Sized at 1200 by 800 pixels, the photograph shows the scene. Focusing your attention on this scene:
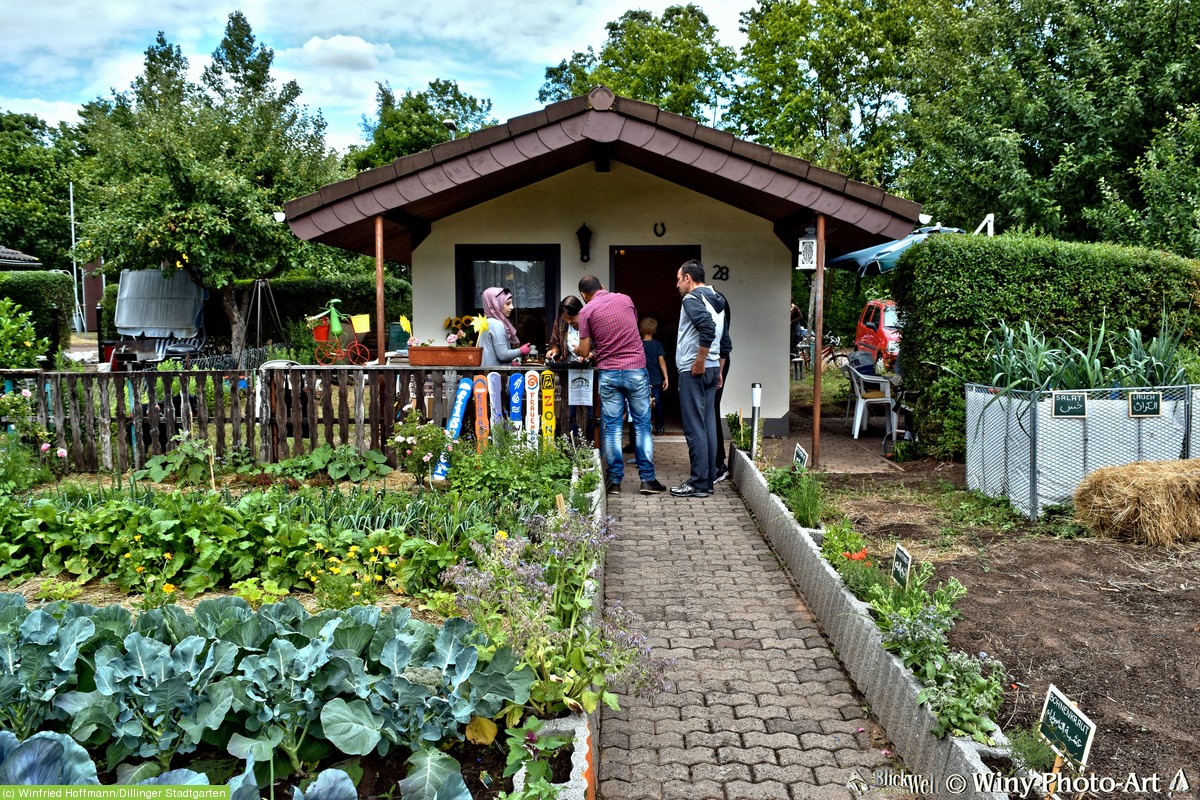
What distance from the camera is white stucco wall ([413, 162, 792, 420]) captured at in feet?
36.3

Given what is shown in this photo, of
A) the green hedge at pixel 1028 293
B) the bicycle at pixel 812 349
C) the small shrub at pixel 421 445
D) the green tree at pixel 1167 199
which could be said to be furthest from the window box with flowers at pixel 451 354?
the bicycle at pixel 812 349

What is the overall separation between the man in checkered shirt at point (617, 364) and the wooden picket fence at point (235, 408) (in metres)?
0.63

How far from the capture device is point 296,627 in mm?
3236

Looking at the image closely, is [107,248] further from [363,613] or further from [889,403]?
[363,613]

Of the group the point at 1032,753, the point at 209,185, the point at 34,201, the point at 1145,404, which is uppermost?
the point at 34,201

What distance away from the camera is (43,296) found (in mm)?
20312

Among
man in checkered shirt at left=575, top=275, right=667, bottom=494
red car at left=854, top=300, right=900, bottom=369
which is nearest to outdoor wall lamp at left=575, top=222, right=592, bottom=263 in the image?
man in checkered shirt at left=575, top=275, right=667, bottom=494

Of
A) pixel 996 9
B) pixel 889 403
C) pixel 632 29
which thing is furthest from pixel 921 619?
pixel 632 29

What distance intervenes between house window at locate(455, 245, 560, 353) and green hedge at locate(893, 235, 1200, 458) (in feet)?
15.2

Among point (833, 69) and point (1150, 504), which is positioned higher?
point (833, 69)

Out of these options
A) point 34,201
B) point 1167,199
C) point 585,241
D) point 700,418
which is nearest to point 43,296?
point 585,241

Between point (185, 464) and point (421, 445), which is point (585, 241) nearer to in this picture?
point (421, 445)

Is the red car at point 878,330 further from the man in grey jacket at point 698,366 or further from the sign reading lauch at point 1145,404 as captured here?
the sign reading lauch at point 1145,404

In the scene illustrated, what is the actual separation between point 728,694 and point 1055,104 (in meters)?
13.4
